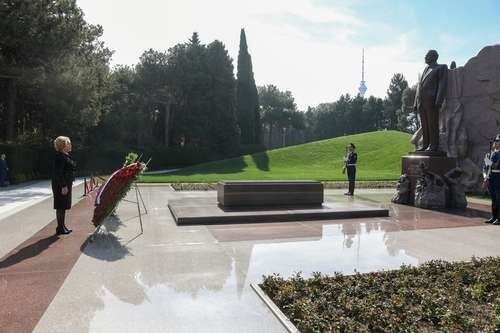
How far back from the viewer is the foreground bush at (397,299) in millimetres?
3412

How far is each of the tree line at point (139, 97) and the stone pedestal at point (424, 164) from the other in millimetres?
6291

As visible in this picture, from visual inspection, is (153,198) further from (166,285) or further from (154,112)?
(154,112)

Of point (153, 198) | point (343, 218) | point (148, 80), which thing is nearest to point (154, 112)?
point (148, 80)

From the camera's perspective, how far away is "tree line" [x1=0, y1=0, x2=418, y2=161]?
21.4 metres

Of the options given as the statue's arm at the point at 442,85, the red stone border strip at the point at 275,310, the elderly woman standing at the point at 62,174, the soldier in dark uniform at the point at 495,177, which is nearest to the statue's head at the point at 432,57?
the statue's arm at the point at 442,85

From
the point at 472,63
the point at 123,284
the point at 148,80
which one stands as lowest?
the point at 123,284

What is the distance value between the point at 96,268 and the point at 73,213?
206 inches

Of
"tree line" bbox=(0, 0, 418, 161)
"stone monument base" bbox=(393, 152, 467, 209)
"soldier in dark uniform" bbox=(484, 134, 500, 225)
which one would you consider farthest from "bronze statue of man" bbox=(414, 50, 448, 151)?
"tree line" bbox=(0, 0, 418, 161)

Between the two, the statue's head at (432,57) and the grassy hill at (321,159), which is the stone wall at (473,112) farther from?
the grassy hill at (321,159)

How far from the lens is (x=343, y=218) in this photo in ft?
30.8

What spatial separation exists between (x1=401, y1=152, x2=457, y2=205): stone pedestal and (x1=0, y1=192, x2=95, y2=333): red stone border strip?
29.9ft

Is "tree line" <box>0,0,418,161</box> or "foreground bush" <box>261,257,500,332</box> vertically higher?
"tree line" <box>0,0,418,161</box>

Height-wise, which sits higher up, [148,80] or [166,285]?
[148,80]

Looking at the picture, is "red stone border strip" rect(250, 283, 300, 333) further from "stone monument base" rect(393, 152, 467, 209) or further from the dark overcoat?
"stone monument base" rect(393, 152, 467, 209)
